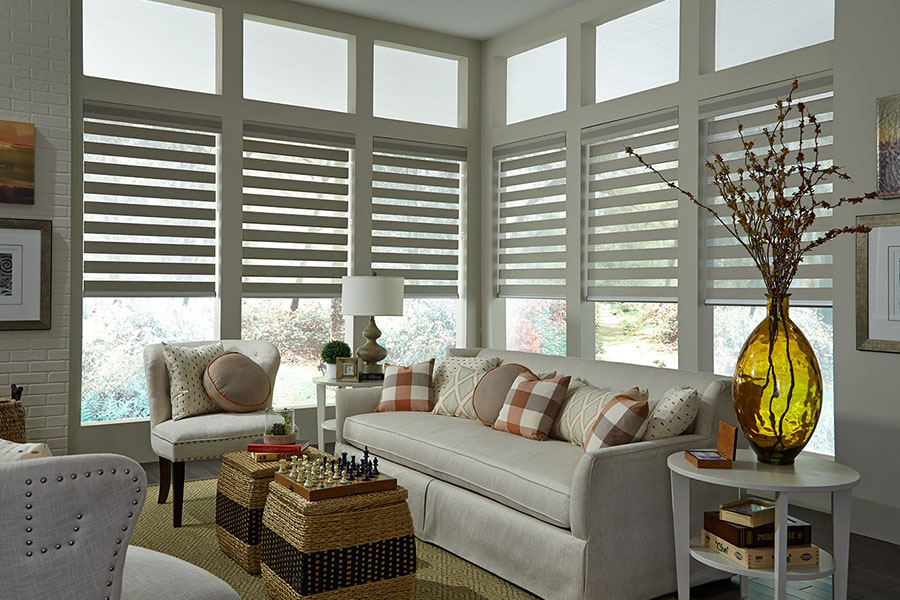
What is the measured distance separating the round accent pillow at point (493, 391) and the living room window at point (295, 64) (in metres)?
2.95

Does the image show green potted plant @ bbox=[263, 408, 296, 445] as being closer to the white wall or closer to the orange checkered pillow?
A: the orange checkered pillow

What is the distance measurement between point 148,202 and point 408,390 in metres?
2.30

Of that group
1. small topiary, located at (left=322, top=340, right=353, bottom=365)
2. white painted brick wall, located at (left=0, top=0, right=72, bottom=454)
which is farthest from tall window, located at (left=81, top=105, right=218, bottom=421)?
small topiary, located at (left=322, top=340, right=353, bottom=365)

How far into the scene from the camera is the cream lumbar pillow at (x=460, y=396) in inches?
163

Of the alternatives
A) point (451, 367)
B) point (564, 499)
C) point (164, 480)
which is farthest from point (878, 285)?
point (164, 480)

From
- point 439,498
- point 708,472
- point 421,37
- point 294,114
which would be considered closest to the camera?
point 708,472

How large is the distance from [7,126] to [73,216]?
0.65 meters

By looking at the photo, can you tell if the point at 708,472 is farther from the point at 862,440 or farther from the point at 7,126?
the point at 7,126

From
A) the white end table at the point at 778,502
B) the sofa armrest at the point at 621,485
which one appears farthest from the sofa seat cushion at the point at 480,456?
the white end table at the point at 778,502

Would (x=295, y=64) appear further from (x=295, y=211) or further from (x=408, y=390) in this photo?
(x=408, y=390)

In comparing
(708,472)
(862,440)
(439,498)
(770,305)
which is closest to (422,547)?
(439,498)

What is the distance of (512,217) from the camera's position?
6.28 m

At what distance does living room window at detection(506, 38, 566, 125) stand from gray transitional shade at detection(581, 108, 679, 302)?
→ 2.12 ft

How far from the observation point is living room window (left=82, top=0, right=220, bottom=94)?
507 cm
